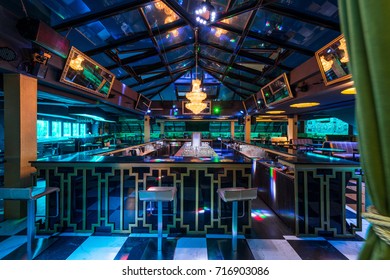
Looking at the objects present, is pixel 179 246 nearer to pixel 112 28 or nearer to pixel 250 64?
pixel 112 28

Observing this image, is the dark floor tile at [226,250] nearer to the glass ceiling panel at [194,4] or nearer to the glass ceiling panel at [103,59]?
the glass ceiling panel at [194,4]

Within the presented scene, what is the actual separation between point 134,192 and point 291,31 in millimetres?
4899

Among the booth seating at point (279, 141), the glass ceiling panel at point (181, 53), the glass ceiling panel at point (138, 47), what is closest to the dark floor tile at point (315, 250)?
the glass ceiling panel at point (138, 47)

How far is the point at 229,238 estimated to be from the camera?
2523 millimetres

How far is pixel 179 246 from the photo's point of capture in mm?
2316

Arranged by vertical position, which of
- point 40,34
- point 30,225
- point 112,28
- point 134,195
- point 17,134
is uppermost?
point 112,28

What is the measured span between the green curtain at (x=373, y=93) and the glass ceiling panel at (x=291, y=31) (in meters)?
4.00

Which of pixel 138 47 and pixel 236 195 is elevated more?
pixel 138 47

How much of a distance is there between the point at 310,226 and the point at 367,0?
9.55 ft

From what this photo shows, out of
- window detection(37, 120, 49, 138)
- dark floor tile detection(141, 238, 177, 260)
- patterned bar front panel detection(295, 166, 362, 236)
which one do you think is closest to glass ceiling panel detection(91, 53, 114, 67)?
dark floor tile detection(141, 238, 177, 260)

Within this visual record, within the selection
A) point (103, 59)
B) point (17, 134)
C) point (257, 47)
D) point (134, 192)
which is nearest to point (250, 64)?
point (257, 47)

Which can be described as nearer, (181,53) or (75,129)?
(181,53)

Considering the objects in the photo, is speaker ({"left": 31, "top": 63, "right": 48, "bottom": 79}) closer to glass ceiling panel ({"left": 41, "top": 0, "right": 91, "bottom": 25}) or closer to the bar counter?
glass ceiling panel ({"left": 41, "top": 0, "right": 91, "bottom": 25})

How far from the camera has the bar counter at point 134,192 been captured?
2670mm
